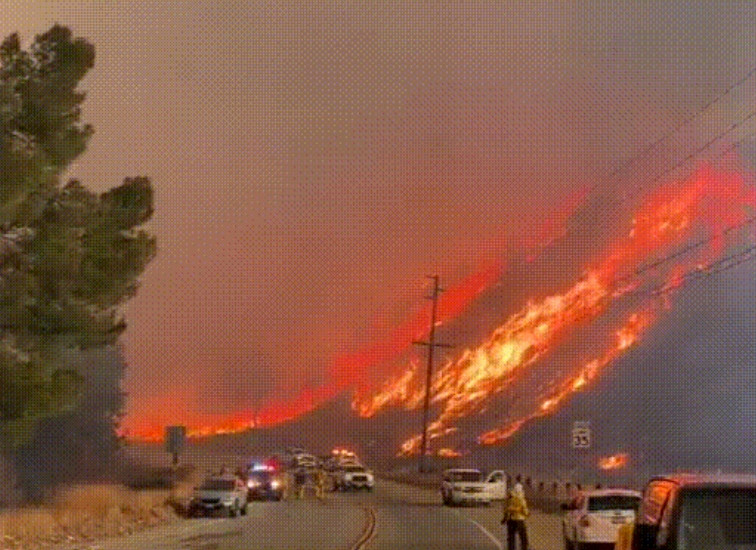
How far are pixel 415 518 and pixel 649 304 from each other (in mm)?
98166

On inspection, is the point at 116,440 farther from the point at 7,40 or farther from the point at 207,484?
the point at 7,40

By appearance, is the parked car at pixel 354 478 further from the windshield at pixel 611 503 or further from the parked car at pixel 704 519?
the parked car at pixel 704 519

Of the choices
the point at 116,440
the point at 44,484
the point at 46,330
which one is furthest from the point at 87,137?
the point at 116,440

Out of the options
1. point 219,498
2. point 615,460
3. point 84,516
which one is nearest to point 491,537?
point 84,516

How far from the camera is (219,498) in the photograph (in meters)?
50.0

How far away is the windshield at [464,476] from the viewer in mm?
60906

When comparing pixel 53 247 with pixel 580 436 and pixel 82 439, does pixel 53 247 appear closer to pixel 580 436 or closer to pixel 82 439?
pixel 580 436

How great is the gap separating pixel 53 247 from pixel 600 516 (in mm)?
18288

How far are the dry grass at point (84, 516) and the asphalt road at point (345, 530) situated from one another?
3.98ft

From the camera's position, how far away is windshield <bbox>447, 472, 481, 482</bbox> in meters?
60.9

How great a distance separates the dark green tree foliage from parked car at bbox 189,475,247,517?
10.5m

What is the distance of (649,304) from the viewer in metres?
141

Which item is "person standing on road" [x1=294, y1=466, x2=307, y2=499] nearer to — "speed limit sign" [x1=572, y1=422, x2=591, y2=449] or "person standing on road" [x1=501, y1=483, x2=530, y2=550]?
"speed limit sign" [x1=572, y1=422, x2=591, y2=449]

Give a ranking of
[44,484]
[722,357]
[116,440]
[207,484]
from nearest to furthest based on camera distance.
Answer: [207,484]
[44,484]
[116,440]
[722,357]
